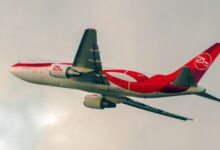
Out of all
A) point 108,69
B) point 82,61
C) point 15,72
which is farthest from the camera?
point 15,72

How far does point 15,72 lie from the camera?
301 feet

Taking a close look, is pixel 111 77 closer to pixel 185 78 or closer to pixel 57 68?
pixel 57 68

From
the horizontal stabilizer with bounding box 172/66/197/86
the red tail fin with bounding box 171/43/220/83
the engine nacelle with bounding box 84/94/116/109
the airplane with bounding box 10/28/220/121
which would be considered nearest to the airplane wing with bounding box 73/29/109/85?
the airplane with bounding box 10/28/220/121

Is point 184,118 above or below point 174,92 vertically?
below

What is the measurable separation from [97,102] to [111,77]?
5.87 meters

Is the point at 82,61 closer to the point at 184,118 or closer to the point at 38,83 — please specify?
the point at 38,83

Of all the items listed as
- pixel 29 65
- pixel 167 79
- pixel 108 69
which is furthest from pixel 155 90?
pixel 29 65

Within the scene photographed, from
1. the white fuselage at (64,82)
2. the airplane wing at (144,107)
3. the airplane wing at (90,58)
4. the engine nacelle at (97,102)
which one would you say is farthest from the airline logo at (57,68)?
the airplane wing at (144,107)

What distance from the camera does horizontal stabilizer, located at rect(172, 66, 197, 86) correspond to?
74244mm

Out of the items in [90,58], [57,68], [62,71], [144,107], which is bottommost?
[144,107]

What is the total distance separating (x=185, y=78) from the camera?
75.4 meters

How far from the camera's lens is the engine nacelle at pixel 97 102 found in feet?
291

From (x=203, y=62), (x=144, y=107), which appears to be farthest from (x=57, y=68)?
(x=203, y=62)

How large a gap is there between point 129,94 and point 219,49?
11819 mm
